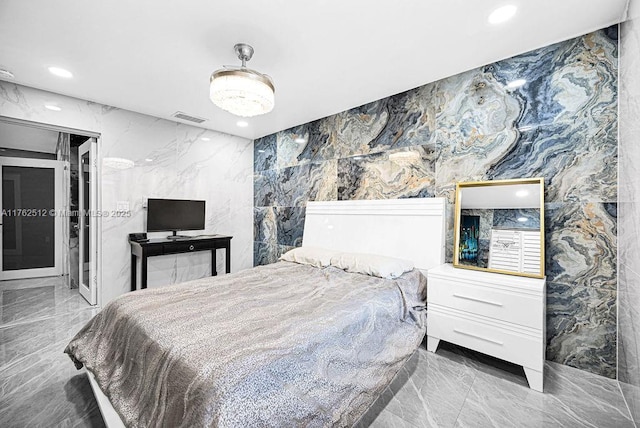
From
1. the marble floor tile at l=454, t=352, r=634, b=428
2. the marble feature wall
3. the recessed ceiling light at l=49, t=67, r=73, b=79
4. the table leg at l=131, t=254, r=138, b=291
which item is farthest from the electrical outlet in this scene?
the marble floor tile at l=454, t=352, r=634, b=428

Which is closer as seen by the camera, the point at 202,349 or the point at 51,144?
the point at 202,349

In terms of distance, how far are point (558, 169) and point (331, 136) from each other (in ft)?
8.01

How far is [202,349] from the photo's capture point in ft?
3.90

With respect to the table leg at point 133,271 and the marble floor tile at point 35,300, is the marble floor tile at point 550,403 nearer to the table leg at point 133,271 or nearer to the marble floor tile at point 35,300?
the table leg at point 133,271

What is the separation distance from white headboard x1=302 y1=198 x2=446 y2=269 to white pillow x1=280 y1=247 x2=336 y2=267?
16.0 inches

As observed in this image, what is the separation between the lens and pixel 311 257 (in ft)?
9.68

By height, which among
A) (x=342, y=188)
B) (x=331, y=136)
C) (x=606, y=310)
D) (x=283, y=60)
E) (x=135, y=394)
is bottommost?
(x=135, y=394)

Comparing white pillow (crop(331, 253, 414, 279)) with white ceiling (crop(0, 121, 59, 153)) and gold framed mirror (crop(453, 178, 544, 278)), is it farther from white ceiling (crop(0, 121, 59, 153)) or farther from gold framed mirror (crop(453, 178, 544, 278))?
white ceiling (crop(0, 121, 59, 153))

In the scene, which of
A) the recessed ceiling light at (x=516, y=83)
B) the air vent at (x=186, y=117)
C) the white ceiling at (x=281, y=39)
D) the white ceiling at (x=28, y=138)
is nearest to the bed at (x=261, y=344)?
the recessed ceiling light at (x=516, y=83)

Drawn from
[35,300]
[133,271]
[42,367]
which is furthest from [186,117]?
[35,300]

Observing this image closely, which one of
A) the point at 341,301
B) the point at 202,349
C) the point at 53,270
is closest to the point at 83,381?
the point at 202,349

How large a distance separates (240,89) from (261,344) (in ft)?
5.32

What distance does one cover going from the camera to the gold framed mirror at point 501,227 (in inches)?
85.1

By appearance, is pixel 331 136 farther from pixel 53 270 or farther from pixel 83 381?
pixel 53 270
